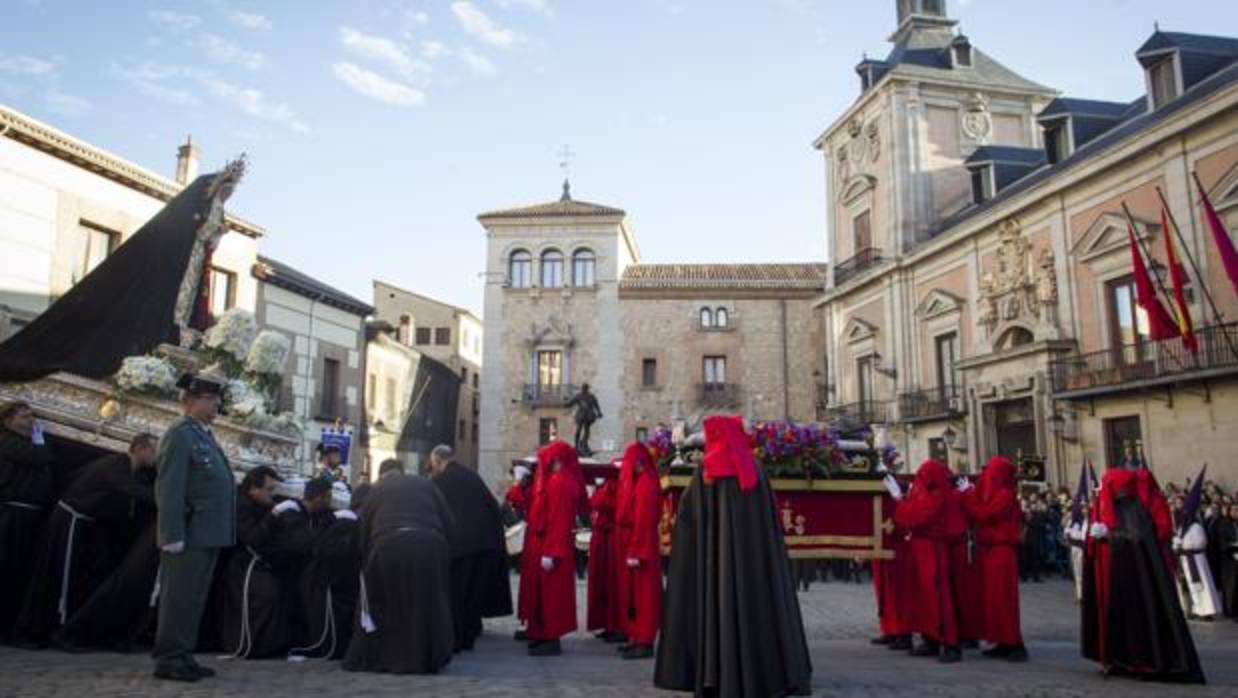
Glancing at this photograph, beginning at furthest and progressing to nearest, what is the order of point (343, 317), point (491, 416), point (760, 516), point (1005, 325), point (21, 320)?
point (491, 416) < point (343, 317) < point (1005, 325) < point (21, 320) < point (760, 516)

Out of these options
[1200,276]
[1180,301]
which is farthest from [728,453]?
[1200,276]

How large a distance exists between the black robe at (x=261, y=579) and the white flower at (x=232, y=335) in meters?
1.75

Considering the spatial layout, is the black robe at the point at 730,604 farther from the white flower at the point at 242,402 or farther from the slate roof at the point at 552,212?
the slate roof at the point at 552,212

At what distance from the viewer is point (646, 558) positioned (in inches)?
301

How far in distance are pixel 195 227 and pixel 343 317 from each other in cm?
1720

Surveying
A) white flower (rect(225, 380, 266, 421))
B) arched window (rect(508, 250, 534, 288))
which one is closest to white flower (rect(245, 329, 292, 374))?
white flower (rect(225, 380, 266, 421))

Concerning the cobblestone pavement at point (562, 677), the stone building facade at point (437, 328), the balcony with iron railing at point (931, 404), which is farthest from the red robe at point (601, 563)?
the stone building facade at point (437, 328)

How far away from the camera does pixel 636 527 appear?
7785 millimetres

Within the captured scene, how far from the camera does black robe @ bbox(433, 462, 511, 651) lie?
8.23 m

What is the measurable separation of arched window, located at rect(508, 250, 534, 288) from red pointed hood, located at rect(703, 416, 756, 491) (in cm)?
3329

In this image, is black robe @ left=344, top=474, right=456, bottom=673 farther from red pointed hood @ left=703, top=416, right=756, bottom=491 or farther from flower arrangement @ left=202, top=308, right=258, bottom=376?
flower arrangement @ left=202, top=308, right=258, bottom=376

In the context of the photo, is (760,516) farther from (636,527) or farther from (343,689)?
(343,689)

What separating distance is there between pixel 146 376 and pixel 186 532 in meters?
2.26

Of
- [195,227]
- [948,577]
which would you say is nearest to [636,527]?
[948,577]
